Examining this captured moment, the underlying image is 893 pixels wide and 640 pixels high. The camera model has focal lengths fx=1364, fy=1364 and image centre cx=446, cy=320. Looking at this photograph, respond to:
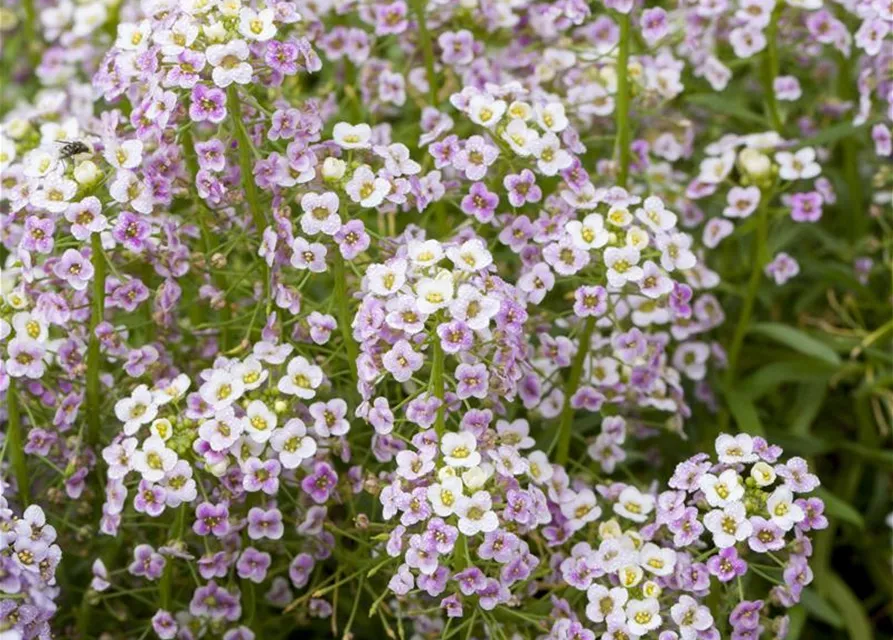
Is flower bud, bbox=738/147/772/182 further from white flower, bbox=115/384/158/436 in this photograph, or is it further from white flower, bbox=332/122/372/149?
white flower, bbox=115/384/158/436

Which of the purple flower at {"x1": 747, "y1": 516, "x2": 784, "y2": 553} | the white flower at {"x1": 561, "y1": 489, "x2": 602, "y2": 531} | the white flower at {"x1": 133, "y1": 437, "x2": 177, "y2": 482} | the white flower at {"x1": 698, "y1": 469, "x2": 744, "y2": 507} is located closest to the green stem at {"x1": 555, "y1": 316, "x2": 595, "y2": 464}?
the white flower at {"x1": 561, "y1": 489, "x2": 602, "y2": 531}

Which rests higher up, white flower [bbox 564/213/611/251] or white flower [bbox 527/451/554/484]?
white flower [bbox 564/213/611/251]

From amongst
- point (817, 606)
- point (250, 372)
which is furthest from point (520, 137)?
point (817, 606)

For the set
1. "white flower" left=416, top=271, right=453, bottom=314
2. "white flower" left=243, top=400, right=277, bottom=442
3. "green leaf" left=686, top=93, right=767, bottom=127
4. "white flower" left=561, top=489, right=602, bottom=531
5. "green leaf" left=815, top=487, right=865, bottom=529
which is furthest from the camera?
"green leaf" left=686, top=93, right=767, bottom=127

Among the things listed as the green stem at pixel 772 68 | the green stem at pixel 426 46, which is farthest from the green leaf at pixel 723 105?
the green stem at pixel 426 46

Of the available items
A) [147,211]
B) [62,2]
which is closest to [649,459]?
[147,211]
